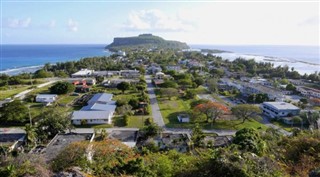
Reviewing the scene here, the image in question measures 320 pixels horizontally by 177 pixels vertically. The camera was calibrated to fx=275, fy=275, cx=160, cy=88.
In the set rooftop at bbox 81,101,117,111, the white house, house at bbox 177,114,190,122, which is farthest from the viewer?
rooftop at bbox 81,101,117,111

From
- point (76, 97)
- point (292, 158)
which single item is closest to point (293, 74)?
point (76, 97)

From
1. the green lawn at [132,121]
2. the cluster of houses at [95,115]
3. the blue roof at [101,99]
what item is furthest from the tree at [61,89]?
the green lawn at [132,121]

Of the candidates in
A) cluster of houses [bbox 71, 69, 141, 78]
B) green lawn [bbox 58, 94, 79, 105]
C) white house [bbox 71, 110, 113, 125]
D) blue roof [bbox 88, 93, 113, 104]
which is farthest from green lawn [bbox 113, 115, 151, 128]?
cluster of houses [bbox 71, 69, 141, 78]

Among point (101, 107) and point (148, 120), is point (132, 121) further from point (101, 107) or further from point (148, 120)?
point (101, 107)

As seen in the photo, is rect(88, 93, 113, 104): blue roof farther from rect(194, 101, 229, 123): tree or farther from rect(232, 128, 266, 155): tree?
rect(232, 128, 266, 155): tree

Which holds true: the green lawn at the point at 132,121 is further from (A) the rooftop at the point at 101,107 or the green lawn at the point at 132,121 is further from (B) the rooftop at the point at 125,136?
(B) the rooftop at the point at 125,136

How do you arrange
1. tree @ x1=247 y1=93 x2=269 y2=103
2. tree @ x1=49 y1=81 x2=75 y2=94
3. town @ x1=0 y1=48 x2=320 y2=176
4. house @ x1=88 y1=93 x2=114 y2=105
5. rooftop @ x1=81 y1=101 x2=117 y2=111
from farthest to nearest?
tree @ x1=49 y1=81 x2=75 y2=94 < tree @ x1=247 y1=93 x2=269 y2=103 < house @ x1=88 y1=93 x2=114 y2=105 < rooftop @ x1=81 y1=101 x2=117 y2=111 < town @ x1=0 y1=48 x2=320 y2=176
